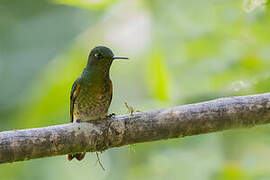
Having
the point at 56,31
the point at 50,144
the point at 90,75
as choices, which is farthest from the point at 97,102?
the point at 56,31

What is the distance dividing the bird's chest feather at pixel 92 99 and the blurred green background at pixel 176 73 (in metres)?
0.22

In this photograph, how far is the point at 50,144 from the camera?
4.02 metres

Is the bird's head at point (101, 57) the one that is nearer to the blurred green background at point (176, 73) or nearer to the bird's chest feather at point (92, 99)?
the bird's chest feather at point (92, 99)

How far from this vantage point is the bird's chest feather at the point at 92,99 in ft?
17.1

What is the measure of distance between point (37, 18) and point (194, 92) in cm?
477

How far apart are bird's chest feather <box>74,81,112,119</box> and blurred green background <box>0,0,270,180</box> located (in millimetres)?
224

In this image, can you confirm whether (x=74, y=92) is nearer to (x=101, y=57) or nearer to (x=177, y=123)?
(x=101, y=57)

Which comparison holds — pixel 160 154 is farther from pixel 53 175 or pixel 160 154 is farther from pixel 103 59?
pixel 53 175

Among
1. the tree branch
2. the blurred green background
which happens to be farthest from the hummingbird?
the tree branch

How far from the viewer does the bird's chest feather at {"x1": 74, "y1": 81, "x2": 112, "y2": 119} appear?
17.1 feet

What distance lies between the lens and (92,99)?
528 centimetres

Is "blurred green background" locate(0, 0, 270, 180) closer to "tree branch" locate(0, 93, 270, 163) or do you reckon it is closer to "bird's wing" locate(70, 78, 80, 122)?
"bird's wing" locate(70, 78, 80, 122)

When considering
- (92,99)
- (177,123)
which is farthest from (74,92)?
(177,123)

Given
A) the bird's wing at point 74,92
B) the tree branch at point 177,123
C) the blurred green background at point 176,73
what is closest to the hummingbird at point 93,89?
the bird's wing at point 74,92
